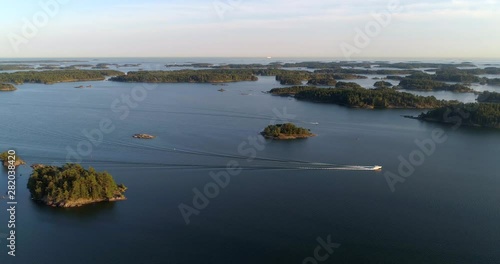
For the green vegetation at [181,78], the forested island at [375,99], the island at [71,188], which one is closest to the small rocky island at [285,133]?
the island at [71,188]

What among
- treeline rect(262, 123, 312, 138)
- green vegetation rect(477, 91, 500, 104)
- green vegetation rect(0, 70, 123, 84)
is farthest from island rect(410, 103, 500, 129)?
green vegetation rect(0, 70, 123, 84)


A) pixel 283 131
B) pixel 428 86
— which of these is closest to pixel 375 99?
pixel 283 131

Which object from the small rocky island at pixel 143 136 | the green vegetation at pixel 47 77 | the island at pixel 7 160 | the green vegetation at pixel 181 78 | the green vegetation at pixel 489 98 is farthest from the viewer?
the green vegetation at pixel 181 78

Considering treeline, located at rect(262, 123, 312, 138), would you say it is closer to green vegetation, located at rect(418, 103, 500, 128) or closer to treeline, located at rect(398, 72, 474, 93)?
green vegetation, located at rect(418, 103, 500, 128)

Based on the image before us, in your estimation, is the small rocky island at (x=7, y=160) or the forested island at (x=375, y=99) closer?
the small rocky island at (x=7, y=160)

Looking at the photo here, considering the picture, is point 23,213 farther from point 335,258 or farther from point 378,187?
point 378,187

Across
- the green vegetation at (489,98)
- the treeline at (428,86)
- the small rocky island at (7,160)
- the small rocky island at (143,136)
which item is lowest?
the treeline at (428,86)

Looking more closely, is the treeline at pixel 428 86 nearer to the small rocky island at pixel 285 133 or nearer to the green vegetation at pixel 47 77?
the small rocky island at pixel 285 133
